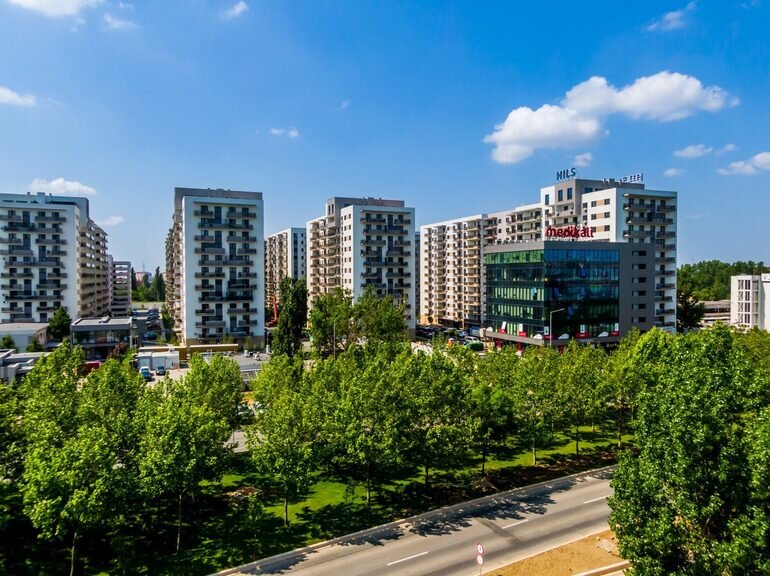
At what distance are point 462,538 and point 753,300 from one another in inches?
4806

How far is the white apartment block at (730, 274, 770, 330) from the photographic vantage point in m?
120

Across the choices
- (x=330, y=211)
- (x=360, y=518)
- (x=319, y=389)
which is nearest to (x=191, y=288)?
(x=330, y=211)

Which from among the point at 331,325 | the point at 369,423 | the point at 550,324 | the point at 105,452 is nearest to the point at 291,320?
the point at 331,325

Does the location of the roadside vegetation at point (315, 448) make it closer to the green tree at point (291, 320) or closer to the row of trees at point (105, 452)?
the row of trees at point (105, 452)

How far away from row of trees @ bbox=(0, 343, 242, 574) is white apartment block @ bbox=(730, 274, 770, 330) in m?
126

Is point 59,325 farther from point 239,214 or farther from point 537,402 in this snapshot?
point 537,402

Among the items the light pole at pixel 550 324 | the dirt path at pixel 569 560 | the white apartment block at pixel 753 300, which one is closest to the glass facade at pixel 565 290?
the light pole at pixel 550 324

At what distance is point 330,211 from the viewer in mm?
129000

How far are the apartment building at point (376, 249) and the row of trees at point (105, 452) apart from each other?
253 ft

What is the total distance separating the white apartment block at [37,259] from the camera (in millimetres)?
102188

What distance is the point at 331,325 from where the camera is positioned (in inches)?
3169

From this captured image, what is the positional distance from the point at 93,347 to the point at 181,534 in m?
77.6

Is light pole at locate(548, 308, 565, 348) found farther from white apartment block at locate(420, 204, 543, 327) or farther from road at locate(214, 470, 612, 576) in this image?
road at locate(214, 470, 612, 576)

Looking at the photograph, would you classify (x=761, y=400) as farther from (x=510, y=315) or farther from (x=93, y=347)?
(x=93, y=347)
